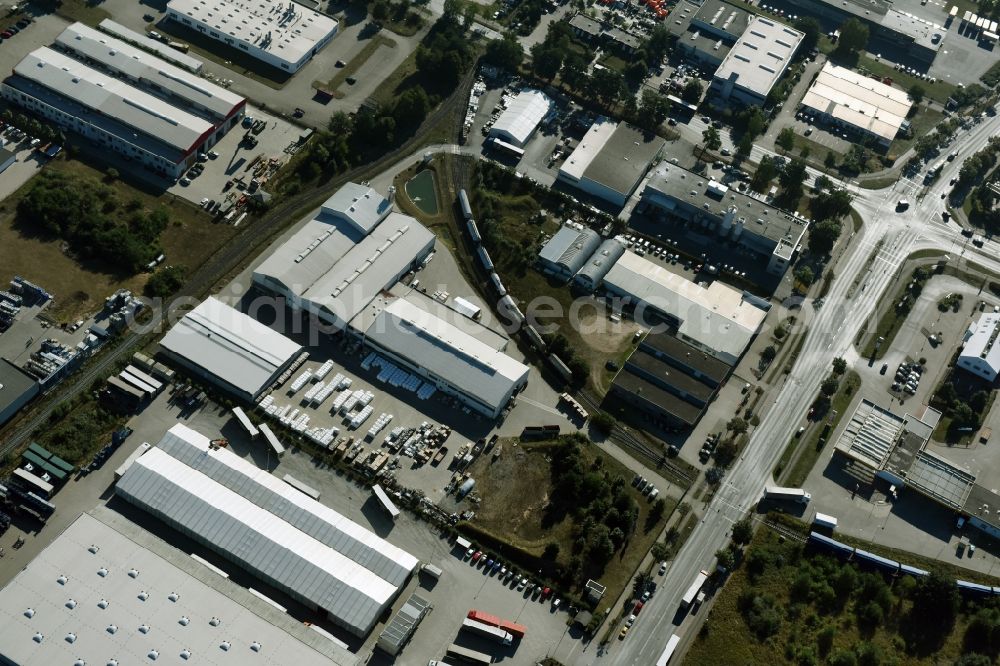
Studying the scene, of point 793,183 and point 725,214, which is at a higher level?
point 793,183

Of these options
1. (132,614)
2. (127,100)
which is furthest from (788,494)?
(127,100)

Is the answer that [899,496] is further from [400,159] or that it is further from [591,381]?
[400,159]

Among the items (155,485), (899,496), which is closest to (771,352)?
(899,496)

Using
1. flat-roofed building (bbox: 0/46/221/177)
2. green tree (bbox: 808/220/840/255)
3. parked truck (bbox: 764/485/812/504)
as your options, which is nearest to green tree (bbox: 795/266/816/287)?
green tree (bbox: 808/220/840/255)

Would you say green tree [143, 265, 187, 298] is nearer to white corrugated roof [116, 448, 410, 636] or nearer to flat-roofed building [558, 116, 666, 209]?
white corrugated roof [116, 448, 410, 636]

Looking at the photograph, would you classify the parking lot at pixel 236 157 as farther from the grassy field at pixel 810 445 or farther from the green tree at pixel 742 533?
the grassy field at pixel 810 445

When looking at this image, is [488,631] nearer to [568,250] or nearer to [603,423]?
[603,423]
